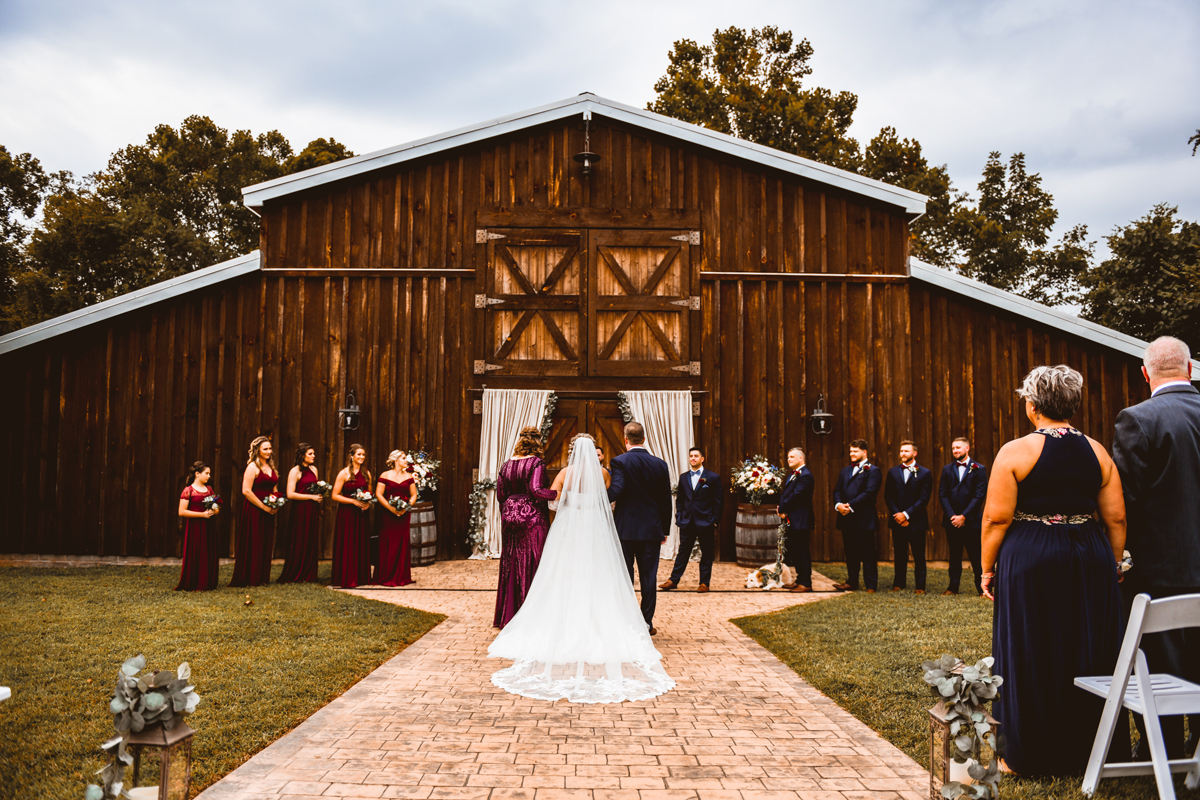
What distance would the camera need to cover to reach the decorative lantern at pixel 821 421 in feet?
41.3

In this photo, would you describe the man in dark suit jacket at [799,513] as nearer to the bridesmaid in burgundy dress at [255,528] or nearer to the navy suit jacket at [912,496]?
the navy suit jacket at [912,496]

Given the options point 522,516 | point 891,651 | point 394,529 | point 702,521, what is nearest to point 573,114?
point 702,521

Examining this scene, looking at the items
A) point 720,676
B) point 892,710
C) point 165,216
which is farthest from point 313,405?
point 165,216

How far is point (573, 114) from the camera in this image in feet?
42.5

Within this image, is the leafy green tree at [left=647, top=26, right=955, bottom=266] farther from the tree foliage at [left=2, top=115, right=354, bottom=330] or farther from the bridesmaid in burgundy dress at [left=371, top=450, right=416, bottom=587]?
the bridesmaid in burgundy dress at [left=371, top=450, right=416, bottom=587]

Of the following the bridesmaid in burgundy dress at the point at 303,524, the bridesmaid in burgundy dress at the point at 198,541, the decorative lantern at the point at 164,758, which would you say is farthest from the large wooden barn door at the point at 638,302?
the decorative lantern at the point at 164,758

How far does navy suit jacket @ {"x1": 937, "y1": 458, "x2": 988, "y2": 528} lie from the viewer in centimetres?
980

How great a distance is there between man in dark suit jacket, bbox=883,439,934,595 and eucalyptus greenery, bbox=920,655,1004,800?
7051 mm

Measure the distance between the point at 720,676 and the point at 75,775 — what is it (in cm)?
415

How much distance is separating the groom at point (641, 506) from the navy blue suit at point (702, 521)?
2576mm

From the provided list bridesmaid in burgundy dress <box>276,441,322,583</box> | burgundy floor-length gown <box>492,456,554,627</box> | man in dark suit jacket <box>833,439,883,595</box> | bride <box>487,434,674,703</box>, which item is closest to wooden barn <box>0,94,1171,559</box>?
bridesmaid in burgundy dress <box>276,441,322,583</box>

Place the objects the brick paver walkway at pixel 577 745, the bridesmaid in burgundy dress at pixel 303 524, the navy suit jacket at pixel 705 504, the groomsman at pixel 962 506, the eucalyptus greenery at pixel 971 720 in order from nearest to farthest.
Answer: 1. the eucalyptus greenery at pixel 971 720
2. the brick paver walkway at pixel 577 745
3. the groomsman at pixel 962 506
4. the navy suit jacket at pixel 705 504
5. the bridesmaid in burgundy dress at pixel 303 524

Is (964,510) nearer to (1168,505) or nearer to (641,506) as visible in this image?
(641,506)

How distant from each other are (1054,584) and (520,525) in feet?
15.8
